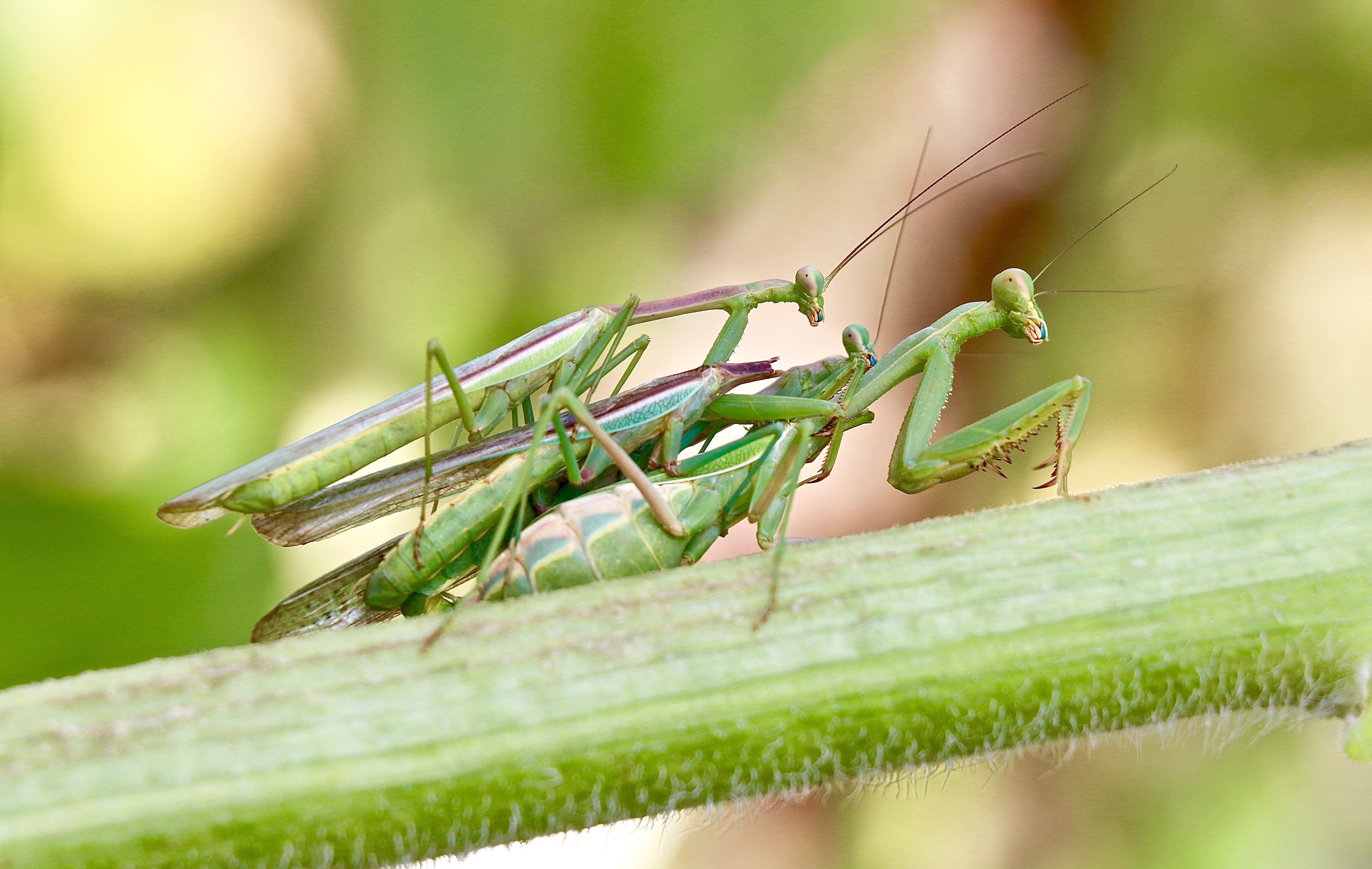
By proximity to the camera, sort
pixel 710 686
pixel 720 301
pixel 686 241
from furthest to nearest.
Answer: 1. pixel 686 241
2. pixel 720 301
3. pixel 710 686

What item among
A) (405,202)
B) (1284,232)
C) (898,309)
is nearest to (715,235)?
(898,309)

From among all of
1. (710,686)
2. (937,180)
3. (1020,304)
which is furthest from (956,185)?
(710,686)

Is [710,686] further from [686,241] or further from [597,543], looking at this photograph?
[686,241]

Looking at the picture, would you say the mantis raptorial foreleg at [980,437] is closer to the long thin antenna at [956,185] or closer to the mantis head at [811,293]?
the mantis head at [811,293]

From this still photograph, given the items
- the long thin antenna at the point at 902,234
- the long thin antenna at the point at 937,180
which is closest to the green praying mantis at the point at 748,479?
the long thin antenna at the point at 937,180

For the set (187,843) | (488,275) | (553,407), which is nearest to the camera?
(187,843)

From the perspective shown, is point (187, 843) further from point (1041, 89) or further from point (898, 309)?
point (1041, 89)
